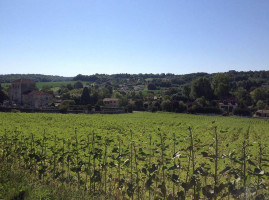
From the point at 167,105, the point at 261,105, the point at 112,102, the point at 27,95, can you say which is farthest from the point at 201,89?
the point at 27,95

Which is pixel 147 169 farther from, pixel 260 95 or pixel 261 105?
pixel 260 95

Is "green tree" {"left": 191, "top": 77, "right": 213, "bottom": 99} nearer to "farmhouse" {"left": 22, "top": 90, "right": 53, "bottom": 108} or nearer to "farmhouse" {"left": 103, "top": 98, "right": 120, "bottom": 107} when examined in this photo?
"farmhouse" {"left": 103, "top": 98, "right": 120, "bottom": 107}

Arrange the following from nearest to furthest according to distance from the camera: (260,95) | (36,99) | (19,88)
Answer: (36,99), (19,88), (260,95)

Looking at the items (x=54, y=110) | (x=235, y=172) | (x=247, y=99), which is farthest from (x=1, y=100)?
(x=247, y=99)

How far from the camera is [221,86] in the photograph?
90.6m

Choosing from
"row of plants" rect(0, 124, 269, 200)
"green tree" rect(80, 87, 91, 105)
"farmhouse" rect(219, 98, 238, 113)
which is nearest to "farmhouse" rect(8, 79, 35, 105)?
"green tree" rect(80, 87, 91, 105)

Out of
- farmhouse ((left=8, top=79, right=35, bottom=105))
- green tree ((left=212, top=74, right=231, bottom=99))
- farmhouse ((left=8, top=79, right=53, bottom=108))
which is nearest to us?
farmhouse ((left=8, top=79, right=53, bottom=108))

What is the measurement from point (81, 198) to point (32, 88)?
281 feet

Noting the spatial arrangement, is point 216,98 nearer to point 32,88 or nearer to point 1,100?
point 32,88

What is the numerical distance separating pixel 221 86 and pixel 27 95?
234 feet

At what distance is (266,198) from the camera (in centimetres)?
275

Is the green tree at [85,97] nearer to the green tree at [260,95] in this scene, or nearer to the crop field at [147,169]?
the green tree at [260,95]

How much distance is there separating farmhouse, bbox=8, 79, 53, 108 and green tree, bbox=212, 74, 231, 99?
6394cm

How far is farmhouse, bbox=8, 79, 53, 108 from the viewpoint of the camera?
74.1 m
